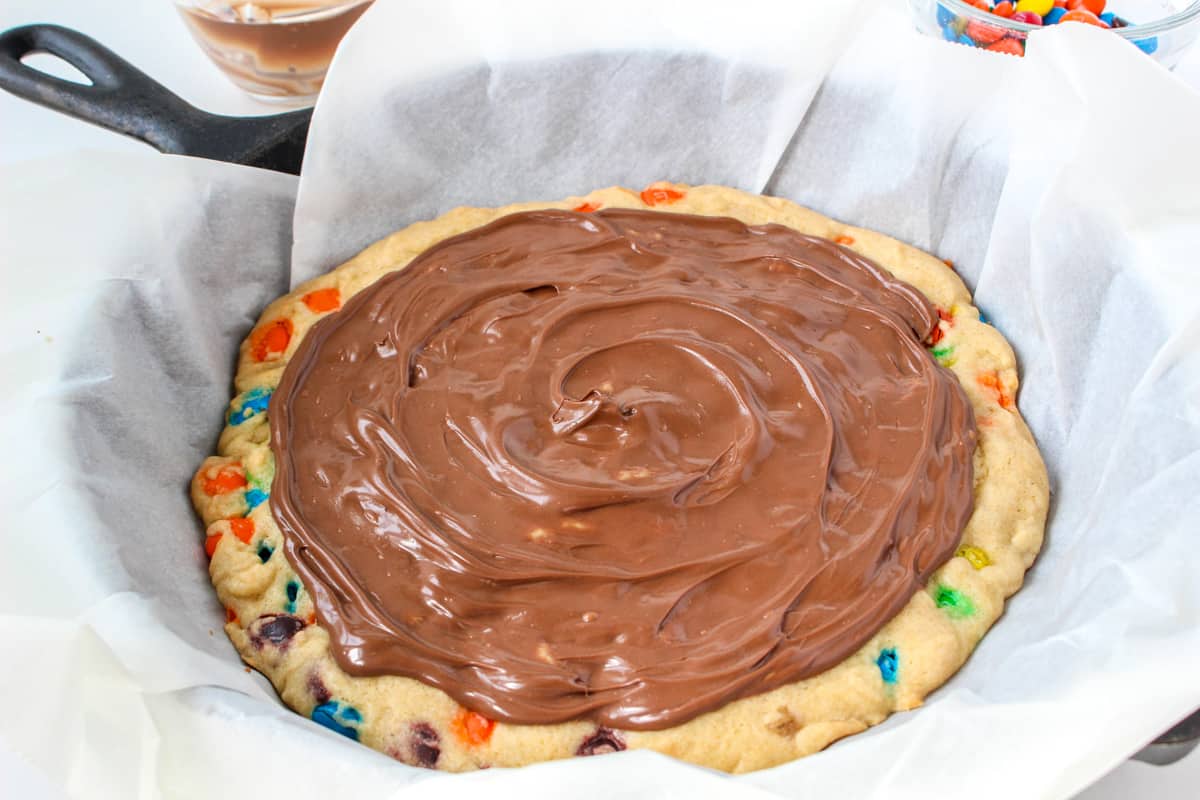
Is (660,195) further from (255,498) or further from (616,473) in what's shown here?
(255,498)

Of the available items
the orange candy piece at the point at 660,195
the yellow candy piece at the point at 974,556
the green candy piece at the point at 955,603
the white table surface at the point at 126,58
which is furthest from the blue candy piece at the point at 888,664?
the white table surface at the point at 126,58

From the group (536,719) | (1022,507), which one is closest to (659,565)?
(536,719)

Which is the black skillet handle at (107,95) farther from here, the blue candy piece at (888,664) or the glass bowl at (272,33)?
the blue candy piece at (888,664)

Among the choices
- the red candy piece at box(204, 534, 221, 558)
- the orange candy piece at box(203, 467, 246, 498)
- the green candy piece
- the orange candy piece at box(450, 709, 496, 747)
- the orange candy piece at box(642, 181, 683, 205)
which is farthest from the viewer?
the orange candy piece at box(642, 181, 683, 205)

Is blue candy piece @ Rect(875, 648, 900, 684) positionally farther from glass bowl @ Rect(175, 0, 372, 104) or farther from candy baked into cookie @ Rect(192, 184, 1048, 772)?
glass bowl @ Rect(175, 0, 372, 104)

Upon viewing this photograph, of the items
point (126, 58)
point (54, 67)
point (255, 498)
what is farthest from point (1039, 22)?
point (54, 67)

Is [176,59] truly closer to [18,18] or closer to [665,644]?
[18,18]

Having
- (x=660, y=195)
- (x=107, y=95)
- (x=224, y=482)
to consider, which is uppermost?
(x=107, y=95)

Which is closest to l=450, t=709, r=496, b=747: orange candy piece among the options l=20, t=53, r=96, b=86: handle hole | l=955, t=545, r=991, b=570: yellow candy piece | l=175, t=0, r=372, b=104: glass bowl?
l=955, t=545, r=991, b=570: yellow candy piece
